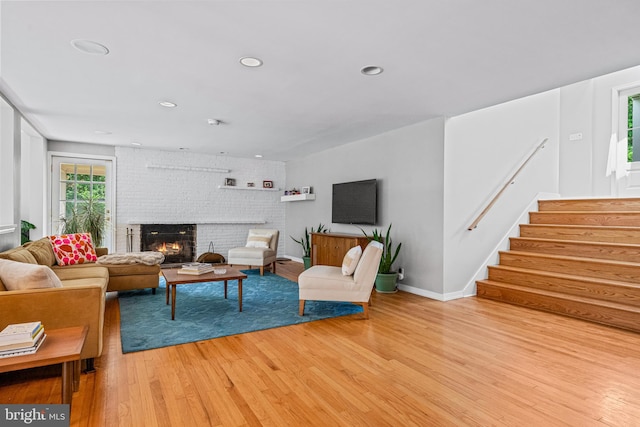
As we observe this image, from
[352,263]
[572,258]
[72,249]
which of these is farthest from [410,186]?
[72,249]

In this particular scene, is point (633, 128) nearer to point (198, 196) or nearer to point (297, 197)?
point (297, 197)

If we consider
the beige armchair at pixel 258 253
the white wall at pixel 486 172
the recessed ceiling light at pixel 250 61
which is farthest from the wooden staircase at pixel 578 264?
the recessed ceiling light at pixel 250 61

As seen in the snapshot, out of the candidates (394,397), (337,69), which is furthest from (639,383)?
(337,69)

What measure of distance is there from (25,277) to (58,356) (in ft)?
2.90

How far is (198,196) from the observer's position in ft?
23.7

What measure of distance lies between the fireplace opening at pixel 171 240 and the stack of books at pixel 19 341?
5.24m

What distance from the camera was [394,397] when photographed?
206 cm

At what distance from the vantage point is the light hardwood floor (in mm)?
1879

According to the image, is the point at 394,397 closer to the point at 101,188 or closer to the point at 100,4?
the point at 100,4

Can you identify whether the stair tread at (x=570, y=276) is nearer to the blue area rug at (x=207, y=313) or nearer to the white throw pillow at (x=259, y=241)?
the blue area rug at (x=207, y=313)

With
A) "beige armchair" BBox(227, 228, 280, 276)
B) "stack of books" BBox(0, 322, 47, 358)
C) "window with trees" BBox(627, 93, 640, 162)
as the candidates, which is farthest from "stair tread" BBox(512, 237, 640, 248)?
"stack of books" BBox(0, 322, 47, 358)

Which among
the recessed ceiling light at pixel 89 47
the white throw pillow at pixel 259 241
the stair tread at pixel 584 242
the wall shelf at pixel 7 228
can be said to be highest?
the recessed ceiling light at pixel 89 47

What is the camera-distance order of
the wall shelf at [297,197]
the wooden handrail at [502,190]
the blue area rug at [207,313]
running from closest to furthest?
the blue area rug at [207,313] → the wooden handrail at [502,190] → the wall shelf at [297,197]

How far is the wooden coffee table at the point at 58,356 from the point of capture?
5.31 ft
